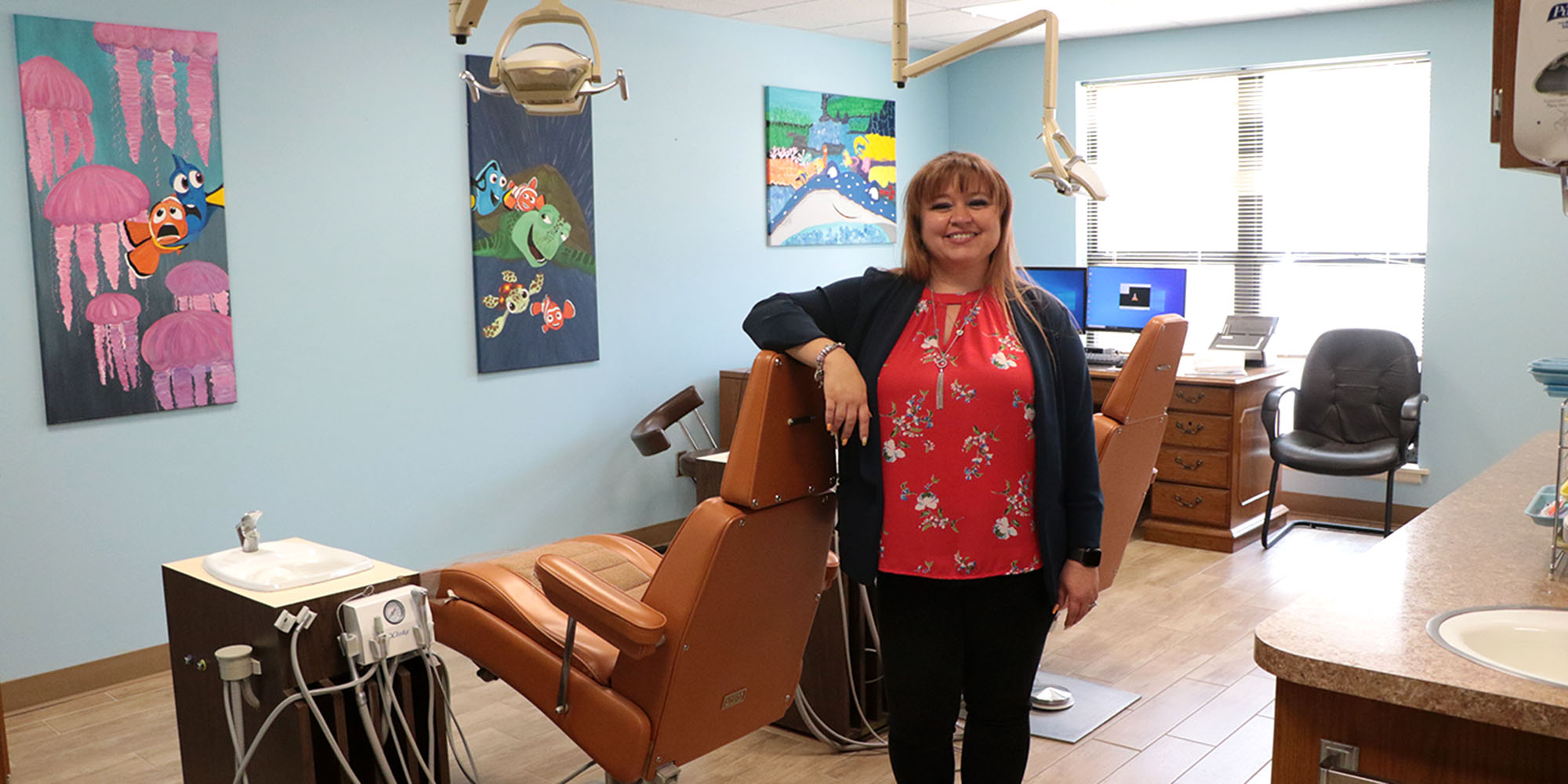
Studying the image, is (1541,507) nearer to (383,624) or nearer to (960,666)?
(960,666)

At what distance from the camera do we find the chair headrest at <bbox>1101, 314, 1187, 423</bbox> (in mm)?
2973

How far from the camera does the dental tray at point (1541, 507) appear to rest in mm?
1854

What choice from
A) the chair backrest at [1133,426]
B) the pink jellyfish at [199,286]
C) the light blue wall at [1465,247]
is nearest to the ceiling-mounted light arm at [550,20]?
the chair backrest at [1133,426]

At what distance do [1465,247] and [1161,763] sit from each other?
330cm

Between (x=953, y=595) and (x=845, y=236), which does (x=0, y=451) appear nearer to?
(x=953, y=595)

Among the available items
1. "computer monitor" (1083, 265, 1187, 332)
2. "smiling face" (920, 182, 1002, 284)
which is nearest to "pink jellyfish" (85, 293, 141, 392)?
"smiling face" (920, 182, 1002, 284)

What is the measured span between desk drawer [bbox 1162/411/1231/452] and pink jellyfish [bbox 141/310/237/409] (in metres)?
3.60

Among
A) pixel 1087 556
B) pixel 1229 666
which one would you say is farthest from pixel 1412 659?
pixel 1229 666

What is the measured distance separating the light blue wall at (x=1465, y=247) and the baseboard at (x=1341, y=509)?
0.04 m

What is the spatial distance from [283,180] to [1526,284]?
4.84 m

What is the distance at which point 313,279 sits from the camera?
4043mm

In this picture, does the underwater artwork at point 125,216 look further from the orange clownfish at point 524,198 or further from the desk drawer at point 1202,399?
the desk drawer at point 1202,399

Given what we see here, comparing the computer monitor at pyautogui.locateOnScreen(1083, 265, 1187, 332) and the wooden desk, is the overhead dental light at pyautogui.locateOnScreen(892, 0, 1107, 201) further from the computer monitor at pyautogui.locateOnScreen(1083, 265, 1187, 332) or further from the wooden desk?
the computer monitor at pyautogui.locateOnScreen(1083, 265, 1187, 332)

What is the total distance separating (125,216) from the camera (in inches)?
141
